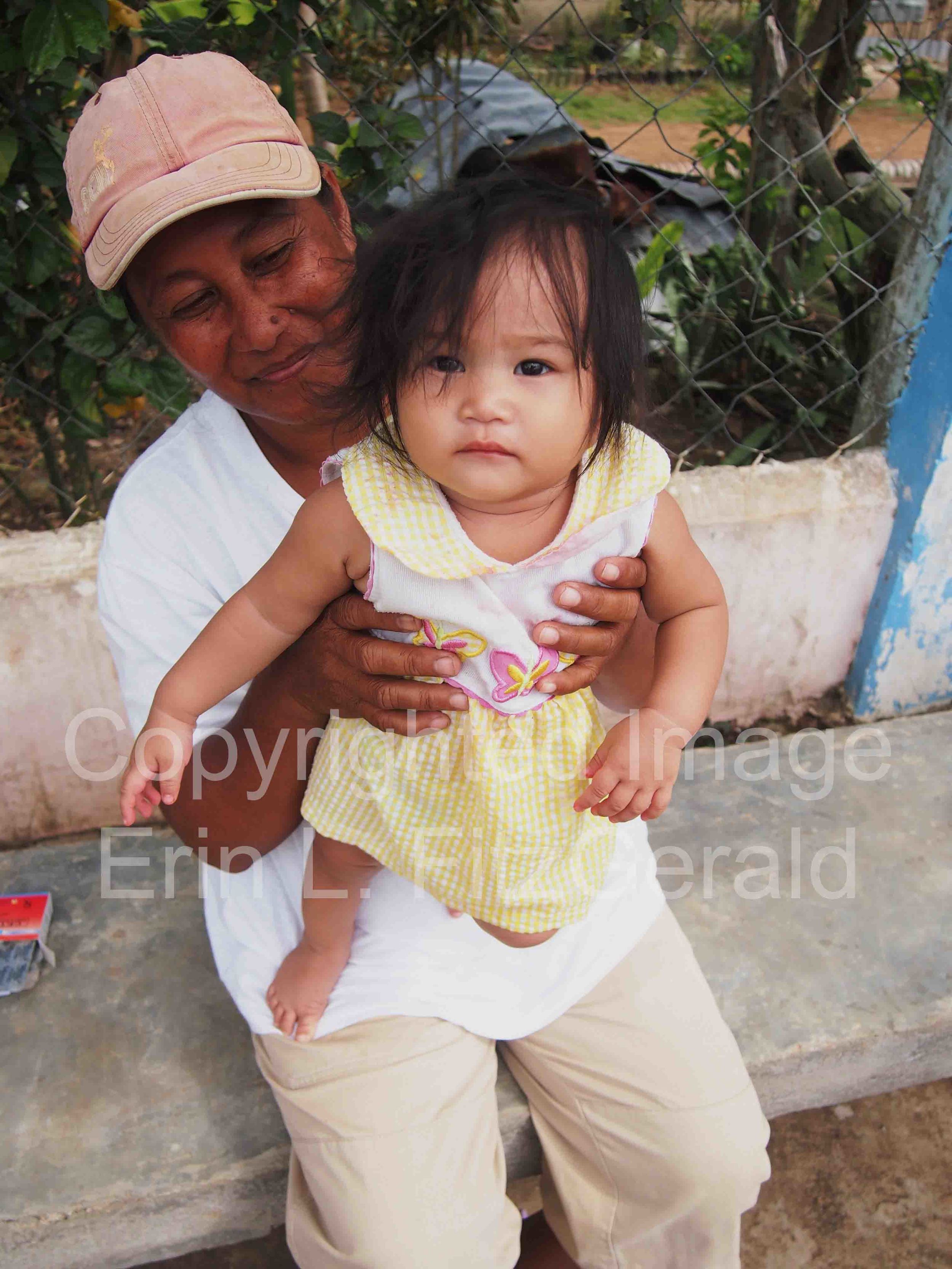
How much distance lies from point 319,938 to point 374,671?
0.43 m

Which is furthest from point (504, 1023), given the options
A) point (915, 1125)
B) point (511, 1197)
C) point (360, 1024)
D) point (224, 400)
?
point (915, 1125)

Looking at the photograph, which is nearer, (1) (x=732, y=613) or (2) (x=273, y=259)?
(2) (x=273, y=259)

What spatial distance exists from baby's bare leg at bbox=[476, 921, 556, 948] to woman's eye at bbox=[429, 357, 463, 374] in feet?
2.30

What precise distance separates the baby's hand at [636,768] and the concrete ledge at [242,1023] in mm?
650

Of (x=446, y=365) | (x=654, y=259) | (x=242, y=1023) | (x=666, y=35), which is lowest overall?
(x=242, y=1023)

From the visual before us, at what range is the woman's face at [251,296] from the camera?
1.29 m

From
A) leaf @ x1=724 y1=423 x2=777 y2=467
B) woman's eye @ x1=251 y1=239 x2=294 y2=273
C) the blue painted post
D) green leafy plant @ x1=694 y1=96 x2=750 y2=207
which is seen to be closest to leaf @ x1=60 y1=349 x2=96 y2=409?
woman's eye @ x1=251 y1=239 x2=294 y2=273

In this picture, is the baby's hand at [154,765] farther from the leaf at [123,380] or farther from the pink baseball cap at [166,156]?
the leaf at [123,380]

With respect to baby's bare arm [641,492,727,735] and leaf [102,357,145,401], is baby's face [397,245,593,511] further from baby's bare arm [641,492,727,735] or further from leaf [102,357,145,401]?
leaf [102,357,145,401]


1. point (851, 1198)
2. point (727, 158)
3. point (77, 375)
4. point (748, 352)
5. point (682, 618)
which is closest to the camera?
point (682, 618)

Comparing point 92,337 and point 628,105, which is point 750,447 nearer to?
point 92,337

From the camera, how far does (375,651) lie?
129cm

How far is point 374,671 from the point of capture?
130 cm

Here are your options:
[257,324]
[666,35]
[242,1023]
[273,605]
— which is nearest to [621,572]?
[273,605]
